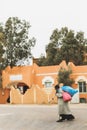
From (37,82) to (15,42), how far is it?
668cm

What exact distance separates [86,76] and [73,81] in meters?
1.55

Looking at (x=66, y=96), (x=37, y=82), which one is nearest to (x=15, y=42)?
(x=37, y=82)

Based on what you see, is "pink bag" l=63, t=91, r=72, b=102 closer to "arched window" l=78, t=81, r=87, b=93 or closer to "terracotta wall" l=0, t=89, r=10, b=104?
"arched window" l=78, t=81, r=87, b=93

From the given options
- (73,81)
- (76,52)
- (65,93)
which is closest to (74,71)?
(73,81)

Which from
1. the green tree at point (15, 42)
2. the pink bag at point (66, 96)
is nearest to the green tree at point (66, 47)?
the green tree at point (15, 42)

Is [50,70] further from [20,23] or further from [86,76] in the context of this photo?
[20,23]

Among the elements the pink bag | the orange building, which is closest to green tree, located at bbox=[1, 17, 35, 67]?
the orange building

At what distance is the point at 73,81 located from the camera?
152 feet

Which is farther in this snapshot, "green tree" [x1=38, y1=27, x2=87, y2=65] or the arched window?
"green tree" [x1=38, y1=27, x2=87, y2=65]

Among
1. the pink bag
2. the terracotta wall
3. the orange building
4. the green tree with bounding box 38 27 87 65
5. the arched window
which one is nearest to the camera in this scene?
the pink bag

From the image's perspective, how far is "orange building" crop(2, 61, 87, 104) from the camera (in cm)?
4138

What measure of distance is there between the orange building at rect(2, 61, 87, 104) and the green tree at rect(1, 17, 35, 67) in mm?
1787

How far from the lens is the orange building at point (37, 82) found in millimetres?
41375

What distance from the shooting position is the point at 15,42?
5325cm
